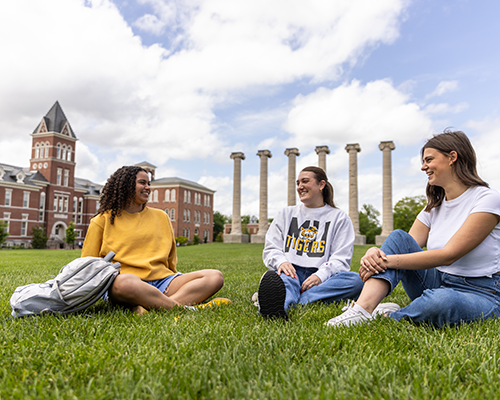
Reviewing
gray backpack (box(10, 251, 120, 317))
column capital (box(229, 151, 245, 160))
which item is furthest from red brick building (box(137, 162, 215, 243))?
gray backpack (box(10, 251, 120, 317))

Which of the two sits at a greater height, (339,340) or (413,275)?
(413,275)

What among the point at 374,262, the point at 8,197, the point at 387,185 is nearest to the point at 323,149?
the point at 387,185

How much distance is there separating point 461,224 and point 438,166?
545 mm

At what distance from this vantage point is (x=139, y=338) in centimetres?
272

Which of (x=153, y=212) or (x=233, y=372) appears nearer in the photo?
(x=233, y=372)

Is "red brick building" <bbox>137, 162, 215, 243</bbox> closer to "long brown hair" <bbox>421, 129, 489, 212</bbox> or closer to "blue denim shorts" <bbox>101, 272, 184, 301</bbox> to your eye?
"blue denim shorts" <bbox>101, 272, 184, 301</bbox>

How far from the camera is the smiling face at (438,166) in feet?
11.0

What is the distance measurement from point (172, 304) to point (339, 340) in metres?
1.87

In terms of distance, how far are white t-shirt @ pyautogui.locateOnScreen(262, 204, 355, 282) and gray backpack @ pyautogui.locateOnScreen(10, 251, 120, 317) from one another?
1905mm

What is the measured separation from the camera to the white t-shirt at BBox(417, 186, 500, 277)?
3.08 m

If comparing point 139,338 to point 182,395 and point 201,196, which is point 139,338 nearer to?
point 182,395

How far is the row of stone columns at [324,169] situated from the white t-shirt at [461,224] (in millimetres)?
36467

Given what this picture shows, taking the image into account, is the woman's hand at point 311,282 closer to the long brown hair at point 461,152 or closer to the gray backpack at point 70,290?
the long brown hair at point 461,152

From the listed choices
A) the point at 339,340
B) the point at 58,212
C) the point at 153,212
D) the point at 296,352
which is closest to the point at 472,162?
the point at 339,340
